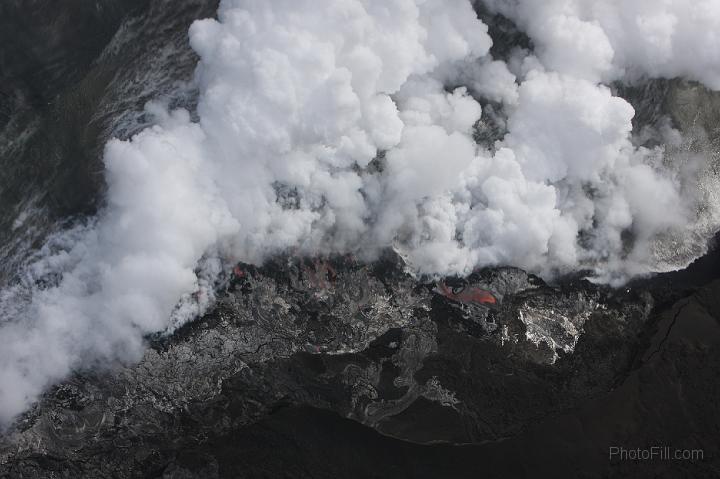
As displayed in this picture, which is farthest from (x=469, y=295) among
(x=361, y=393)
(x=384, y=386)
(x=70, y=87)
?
(x=70, y=87)

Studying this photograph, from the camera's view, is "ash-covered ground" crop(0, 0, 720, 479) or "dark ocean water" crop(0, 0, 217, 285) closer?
"ash-covered ground" crop(0, 0, 720, 479)

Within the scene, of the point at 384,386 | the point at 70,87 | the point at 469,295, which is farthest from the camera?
the point at 70,87

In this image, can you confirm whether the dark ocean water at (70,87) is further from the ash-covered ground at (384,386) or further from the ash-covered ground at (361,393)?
the ash-covered ground at (361,393)

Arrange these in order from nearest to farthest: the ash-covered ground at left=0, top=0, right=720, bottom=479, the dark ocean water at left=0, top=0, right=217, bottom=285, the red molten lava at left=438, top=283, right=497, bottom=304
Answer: the ash-covered ground at left=0, top=0, right=720, bottom=479 → the red molten lava at left=438, top=283, right=497, bottom=304 → the dark ocean water at left=0, top=0, right=217, bottom=285

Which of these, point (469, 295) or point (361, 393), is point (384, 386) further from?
point (469, 295)

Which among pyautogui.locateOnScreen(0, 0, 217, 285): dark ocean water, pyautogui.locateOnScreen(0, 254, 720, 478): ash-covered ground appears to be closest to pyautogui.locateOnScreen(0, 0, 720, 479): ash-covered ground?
pyautogui.locateOnScreen(0, 254, 720, 478): ash-covered ground

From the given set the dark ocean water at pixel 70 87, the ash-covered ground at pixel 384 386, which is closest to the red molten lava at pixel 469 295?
the ash-covered ground at pixel 384 386

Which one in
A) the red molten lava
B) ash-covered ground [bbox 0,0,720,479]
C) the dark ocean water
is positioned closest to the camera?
ash-covered ground [bbox 0,0,720,479]

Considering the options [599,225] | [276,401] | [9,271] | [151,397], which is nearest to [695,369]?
[599,225]

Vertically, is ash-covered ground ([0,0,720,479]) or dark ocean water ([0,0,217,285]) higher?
dark ocean water ([0,0,217,285])

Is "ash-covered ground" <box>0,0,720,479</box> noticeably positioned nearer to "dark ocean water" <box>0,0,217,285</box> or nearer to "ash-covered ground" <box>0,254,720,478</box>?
"ash-covered ground" <box>0,254,720,478</box>

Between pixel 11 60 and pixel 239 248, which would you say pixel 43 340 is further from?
pixel 11 60
